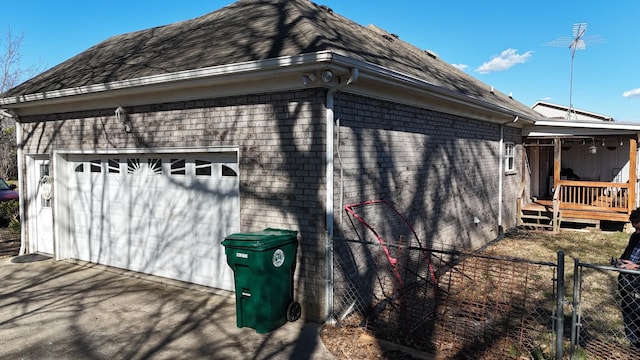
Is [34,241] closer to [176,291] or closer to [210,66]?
[176,291]

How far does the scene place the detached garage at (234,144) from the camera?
5359 mm

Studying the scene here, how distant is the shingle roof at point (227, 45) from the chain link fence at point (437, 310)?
257cm

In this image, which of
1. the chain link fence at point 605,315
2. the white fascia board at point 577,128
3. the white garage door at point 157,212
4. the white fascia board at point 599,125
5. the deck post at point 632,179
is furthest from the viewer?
the white fascia board at point 577,128

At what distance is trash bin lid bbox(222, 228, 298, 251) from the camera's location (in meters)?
4.84

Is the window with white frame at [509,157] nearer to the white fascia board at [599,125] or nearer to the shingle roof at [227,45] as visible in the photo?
the white fascia board at [599,125]

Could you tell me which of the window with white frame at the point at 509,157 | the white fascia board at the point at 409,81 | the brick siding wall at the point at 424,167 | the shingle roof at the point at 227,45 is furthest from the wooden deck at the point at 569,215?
the shingle roof at the point at 227,45

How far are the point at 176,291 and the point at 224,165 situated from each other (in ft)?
6.71

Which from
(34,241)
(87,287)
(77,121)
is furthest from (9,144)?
→ (87,287)

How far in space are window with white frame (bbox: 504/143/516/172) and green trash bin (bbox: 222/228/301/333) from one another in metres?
9.18

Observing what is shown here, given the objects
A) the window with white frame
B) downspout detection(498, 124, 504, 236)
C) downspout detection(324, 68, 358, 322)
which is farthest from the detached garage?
the window with white frame

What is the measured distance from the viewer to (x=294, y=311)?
538 centimetres

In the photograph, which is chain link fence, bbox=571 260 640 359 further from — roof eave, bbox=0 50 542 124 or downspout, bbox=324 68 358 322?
roof eave, bbox=0 50 542 124

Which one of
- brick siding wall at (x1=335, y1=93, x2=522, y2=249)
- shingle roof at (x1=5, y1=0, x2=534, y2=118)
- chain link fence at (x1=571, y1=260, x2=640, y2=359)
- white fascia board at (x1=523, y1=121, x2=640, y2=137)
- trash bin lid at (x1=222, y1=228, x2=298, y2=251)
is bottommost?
chain link fence at (x1=571, y1=260, x2=640, y2=359)

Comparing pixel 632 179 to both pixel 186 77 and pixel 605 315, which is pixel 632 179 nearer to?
pixel 605 315
